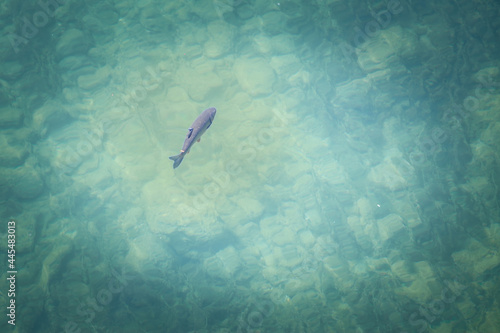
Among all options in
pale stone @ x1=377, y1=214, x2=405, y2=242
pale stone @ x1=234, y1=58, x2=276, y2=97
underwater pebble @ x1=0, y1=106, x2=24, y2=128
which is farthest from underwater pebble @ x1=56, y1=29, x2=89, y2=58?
pale stone @ x1=377, y1=214, x2=405, y2=242

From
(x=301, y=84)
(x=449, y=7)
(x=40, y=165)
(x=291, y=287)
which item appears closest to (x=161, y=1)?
(x=301, y=84)

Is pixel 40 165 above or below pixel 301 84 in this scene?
below

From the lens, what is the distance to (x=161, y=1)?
7254 mm

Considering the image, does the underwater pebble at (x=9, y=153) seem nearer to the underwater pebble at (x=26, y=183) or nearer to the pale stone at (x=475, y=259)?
the underwater pebble at (x=26, y=183)

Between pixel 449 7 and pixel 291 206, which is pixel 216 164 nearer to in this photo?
pixel 291 206

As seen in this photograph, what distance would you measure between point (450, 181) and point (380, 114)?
3.35 m

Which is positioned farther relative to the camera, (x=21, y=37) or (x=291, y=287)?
(x=291, y=287)

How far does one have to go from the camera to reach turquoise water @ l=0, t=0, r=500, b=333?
716 centimetres

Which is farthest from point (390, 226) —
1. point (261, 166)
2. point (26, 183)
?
point (26, 183)

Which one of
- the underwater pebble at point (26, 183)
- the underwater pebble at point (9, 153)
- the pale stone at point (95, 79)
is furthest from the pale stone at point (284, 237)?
the underwater pebble at point (9, 153)

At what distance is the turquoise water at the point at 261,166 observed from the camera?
7164 millimetres

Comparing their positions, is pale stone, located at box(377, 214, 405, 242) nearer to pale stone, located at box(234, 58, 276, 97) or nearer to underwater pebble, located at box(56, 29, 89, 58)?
pale stone, located at box(234, 58, 276, 97)

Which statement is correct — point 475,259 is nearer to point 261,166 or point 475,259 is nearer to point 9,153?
point 261,166

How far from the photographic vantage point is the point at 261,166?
27.8 feet
